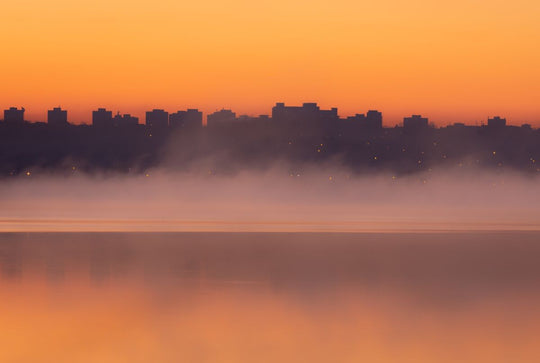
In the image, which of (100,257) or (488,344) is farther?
(100,257)

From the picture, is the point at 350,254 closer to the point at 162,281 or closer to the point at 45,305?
the point at 162,281

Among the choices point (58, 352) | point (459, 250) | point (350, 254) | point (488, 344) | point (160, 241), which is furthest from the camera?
point (160, 241)

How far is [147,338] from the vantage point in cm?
2089

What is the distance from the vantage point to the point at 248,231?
68.8m

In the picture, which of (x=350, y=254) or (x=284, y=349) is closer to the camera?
(x=284, y=349)

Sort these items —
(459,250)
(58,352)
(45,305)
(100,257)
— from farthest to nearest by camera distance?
(459,250), (100,257), (45,305), (58,352)

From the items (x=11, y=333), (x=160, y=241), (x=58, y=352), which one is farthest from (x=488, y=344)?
(x=160, y=241)

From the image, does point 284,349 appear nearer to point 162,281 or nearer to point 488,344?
point 488,344

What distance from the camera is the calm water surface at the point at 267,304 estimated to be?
771 inches

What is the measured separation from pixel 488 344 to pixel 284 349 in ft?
13.6

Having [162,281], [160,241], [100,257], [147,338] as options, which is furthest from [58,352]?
[160,241]

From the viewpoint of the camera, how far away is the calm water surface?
64.3 feet

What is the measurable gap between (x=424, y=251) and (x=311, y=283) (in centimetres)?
1644

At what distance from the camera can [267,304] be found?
26.8 meters
